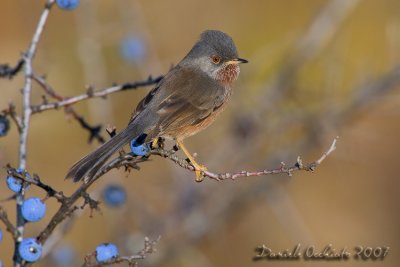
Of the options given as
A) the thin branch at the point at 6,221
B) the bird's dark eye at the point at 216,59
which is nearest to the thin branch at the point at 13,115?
the thin branch at the point at 6,221

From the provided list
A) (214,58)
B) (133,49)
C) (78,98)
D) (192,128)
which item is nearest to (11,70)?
(78,98)

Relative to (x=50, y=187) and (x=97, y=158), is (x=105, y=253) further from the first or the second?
(x=97, y=158)

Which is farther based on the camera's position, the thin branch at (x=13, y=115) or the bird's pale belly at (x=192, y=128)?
the bird's pale belly at (x=192, y=128)

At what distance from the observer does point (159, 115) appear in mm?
5340

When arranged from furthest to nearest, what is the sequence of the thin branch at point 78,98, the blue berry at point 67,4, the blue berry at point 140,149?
1. the blue berry at point 67,4
2. the blue berry at point 140,149
3. the thin branch at point 78,98

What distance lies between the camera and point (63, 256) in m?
6.04

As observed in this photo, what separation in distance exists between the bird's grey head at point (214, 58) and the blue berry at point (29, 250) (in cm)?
299

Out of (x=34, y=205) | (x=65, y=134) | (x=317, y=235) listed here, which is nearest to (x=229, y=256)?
(x=317, y=235)

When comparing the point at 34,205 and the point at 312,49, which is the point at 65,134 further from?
the point at 34,205

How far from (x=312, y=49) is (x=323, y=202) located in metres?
3.75

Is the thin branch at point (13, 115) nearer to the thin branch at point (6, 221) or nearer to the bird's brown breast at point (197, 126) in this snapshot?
the thin branch at point (6, 221)

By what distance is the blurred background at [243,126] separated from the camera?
6.58 metres

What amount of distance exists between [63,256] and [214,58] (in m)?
2.10

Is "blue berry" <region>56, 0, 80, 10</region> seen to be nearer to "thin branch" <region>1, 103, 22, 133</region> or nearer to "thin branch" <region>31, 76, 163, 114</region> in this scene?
"thin branch" <region>31, 76, 163, 114</region>
